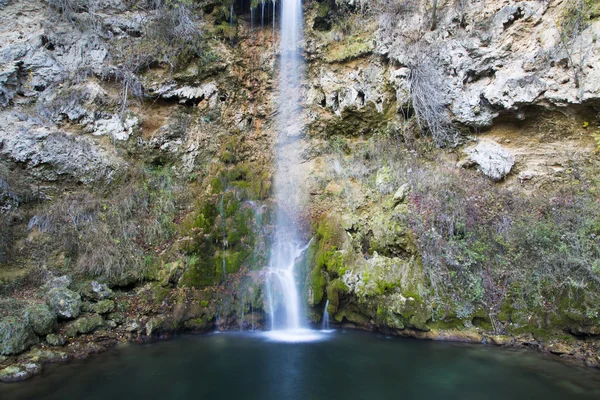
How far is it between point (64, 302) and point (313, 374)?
5.23 meters

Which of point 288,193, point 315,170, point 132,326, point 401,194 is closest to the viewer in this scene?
point 132,326

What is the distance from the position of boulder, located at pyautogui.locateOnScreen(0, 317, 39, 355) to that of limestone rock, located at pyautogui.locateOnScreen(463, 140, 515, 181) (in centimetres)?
1035

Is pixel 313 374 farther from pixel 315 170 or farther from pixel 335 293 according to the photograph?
pixel 315 170

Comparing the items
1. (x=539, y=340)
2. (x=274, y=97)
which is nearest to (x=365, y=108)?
(x=274, y=97)

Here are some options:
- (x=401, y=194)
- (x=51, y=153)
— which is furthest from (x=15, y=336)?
(x=401, y=194)

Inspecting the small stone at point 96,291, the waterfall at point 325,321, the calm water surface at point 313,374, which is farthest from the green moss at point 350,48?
the small stone at point 96,291

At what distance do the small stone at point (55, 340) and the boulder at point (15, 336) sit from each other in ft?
0.61

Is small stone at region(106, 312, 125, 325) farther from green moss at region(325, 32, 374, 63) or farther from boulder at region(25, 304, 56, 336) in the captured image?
green moss at region(325, 32, 374, 63)

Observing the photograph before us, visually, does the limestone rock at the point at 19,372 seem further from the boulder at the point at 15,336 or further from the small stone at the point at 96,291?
the small stone at the point at 96,291

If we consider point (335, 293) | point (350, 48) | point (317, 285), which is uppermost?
point (350, 48)

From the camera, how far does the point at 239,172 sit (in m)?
10.3

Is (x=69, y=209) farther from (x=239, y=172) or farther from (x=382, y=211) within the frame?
(x=382, y=211)

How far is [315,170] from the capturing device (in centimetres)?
1085

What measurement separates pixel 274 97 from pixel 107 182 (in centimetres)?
588
